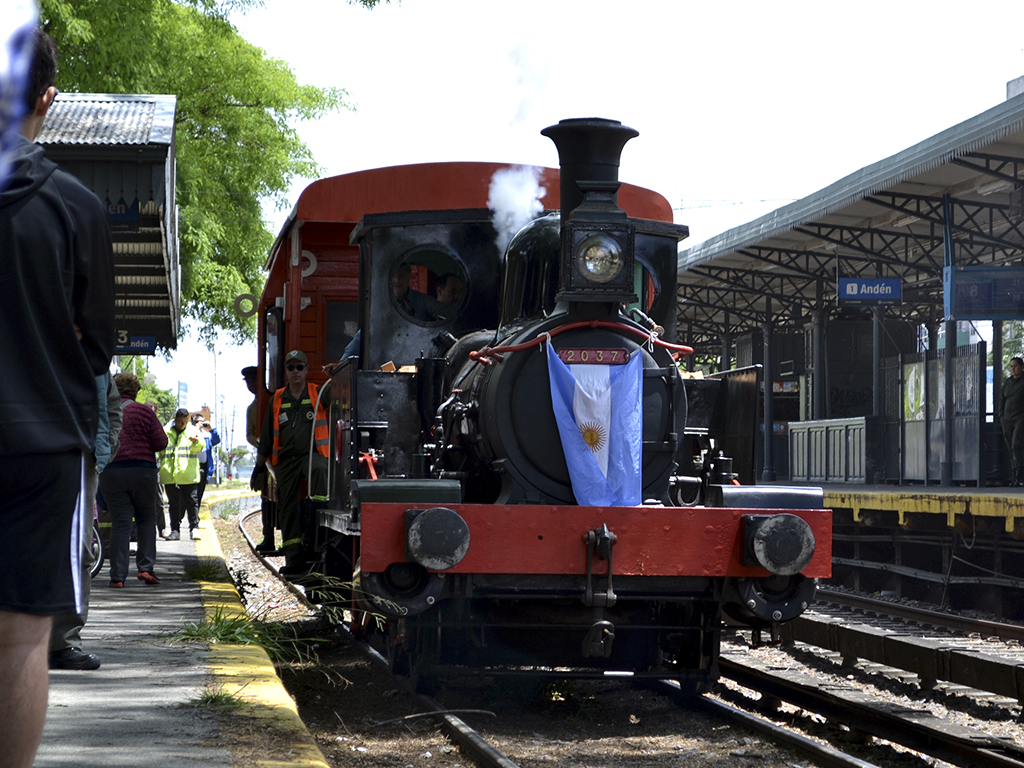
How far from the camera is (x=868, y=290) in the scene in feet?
68.0

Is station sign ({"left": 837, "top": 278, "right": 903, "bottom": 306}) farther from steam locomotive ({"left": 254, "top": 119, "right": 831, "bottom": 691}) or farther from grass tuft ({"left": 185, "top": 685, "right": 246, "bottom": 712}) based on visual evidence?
grass tuft ({"left": 185, "top": 685, "right": 246, "bottom": 712})

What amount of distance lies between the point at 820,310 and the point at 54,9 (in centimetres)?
1696

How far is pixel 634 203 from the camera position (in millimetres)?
7441

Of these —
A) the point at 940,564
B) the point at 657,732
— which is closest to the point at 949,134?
the point at 940,564

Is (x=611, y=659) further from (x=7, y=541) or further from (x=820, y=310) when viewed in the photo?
(x=820, y=310)

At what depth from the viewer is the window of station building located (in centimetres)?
696

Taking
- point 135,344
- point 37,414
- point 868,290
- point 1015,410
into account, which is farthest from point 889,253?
point 37,414

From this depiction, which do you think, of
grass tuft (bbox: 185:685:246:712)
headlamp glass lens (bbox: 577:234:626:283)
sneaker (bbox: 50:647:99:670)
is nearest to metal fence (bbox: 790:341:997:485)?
headlamp glass lens (bbox: 577:234:626:283)

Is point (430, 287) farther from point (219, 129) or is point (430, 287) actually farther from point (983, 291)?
point (219, 129)

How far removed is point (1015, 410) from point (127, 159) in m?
11.4

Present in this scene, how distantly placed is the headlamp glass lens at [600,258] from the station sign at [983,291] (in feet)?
38.5

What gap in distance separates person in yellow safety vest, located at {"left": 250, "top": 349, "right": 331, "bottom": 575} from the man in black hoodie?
6433mm

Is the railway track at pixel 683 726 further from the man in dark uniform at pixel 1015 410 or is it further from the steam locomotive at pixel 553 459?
the man in dark uniform at pixel 1015 410

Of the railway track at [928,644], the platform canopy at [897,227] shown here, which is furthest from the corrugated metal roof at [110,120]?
the platform canopy at [897,227]
